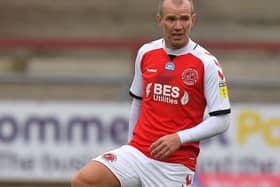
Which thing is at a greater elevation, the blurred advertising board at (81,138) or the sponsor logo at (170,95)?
the sponsor logo at (170,95)

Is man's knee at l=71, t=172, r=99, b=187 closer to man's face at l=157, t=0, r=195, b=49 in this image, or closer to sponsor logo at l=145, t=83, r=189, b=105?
sponsor logo at l=145, t=83, r=189, b=105

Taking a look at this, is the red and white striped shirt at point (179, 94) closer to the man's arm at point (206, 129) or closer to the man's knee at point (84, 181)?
the man's arm at point (206, 129)

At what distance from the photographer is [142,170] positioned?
565 cm

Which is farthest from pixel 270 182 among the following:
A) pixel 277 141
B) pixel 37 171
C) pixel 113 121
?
pixel 37 171

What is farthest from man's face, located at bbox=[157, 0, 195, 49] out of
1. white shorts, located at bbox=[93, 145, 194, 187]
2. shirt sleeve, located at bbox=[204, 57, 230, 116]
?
white shorts, located at bbox=[93, 145, 194, 187]

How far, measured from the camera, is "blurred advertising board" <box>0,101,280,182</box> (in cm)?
1016

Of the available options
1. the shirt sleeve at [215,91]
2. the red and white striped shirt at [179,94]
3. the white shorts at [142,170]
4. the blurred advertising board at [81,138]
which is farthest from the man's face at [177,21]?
the blurred advertising board at [81,138]

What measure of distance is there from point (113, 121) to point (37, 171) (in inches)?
41.6

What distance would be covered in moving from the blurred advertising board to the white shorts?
177 inches

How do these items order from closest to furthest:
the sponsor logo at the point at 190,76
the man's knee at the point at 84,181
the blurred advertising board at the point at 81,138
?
the man's knee at the point at 84,181
the sponsor logo at the point at 190,76
the blurred advertising board at the point at 81,138

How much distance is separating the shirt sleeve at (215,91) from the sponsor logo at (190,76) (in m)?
0.07

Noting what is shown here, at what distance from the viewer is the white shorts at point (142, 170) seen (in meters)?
5.63

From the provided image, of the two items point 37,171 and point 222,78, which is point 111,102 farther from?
point 222,78

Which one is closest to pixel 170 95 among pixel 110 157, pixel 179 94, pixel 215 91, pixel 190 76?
pixel 179 94
